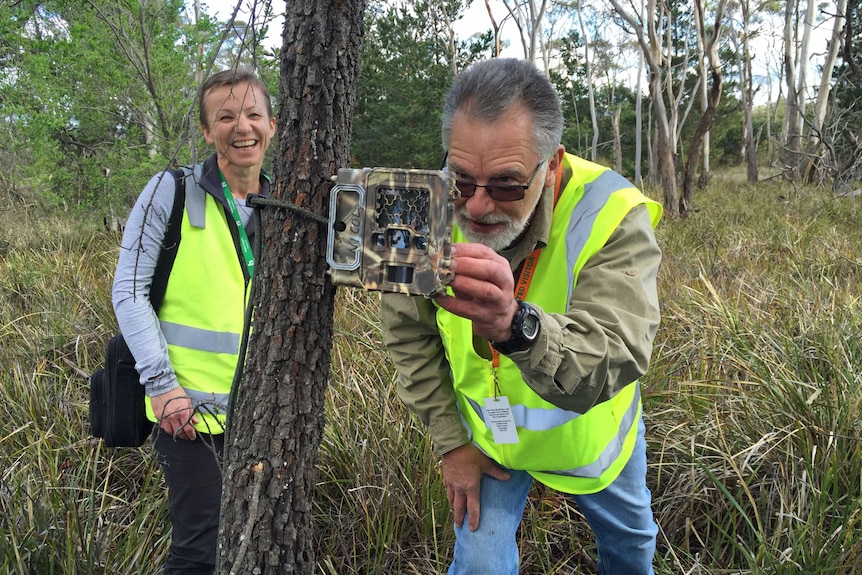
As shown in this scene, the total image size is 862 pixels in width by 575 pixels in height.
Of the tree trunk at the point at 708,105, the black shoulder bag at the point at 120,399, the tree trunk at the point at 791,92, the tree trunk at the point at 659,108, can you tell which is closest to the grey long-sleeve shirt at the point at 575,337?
the black shoulder bag at the point at 120,399

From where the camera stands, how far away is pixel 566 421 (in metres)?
1.75

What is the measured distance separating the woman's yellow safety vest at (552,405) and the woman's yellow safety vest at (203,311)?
0.84m

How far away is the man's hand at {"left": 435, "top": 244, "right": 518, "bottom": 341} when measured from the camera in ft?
3.53

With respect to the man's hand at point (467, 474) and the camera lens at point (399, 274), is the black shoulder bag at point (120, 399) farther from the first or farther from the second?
the camera lens at point (399, 274)

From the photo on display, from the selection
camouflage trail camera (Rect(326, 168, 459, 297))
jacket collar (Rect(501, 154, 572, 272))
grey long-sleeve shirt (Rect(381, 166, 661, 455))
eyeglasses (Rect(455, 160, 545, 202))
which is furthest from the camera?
jacket collar (Rect(501, 154, 572, 272))

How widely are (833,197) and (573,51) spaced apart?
25.8 m

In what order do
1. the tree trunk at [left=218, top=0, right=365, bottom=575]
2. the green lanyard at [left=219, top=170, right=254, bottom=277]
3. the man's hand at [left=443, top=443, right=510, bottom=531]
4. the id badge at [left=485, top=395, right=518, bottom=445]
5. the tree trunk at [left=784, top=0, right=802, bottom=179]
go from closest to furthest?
the tree trunk at [left=218, top=0, right=365, bottom=575] < the id badge at [left=485, top=395, right=518, bottom=445] < the man's hand at [left=443, top=443, right=510, bottom=531] < the green lanyard at [left=219, top=170, right=254, bottom=277] < the tree trunk at [left=784, top=0, right=802, bottom=179]

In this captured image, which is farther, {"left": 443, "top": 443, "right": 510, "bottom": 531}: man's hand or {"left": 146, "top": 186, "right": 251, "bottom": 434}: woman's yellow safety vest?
{"left": 146, "top": 186, "right": 251, "bottom": 434}: woman's yellow safety vest

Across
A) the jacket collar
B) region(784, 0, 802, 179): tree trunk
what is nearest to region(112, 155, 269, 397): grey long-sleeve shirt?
the jacket collar

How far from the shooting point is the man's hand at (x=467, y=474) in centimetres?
191

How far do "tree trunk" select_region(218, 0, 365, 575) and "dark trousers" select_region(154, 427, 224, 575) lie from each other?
56 cm

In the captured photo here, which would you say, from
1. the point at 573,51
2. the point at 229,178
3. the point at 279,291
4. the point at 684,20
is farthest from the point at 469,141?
the point at 573,51

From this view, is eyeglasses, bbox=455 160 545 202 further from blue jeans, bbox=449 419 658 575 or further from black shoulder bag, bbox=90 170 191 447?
black shoulder bag, bbox=90 170 191 447

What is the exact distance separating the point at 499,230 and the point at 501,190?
131mm
